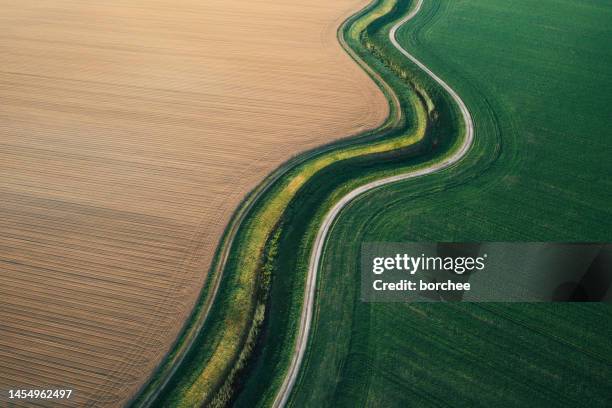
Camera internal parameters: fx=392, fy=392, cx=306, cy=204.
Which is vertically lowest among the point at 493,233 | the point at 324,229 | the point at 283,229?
the point at 493,233

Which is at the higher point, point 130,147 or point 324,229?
point 130,147

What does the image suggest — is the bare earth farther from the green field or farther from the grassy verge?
the green field

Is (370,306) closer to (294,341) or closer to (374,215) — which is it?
(294,341)

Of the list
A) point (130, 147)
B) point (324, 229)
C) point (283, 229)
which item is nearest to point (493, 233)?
point (324, 229)

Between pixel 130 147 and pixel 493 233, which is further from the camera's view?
pixel 130 147

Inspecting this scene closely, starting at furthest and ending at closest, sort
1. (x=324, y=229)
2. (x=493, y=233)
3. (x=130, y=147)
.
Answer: (x=130, y=147)
(x=324, y=229)
(x=493, y=233)

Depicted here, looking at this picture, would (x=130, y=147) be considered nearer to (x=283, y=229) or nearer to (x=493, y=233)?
(x=283, y=229)

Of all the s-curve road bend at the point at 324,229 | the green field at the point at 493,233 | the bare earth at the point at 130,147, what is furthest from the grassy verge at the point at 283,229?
the green field at the point at 493,233
